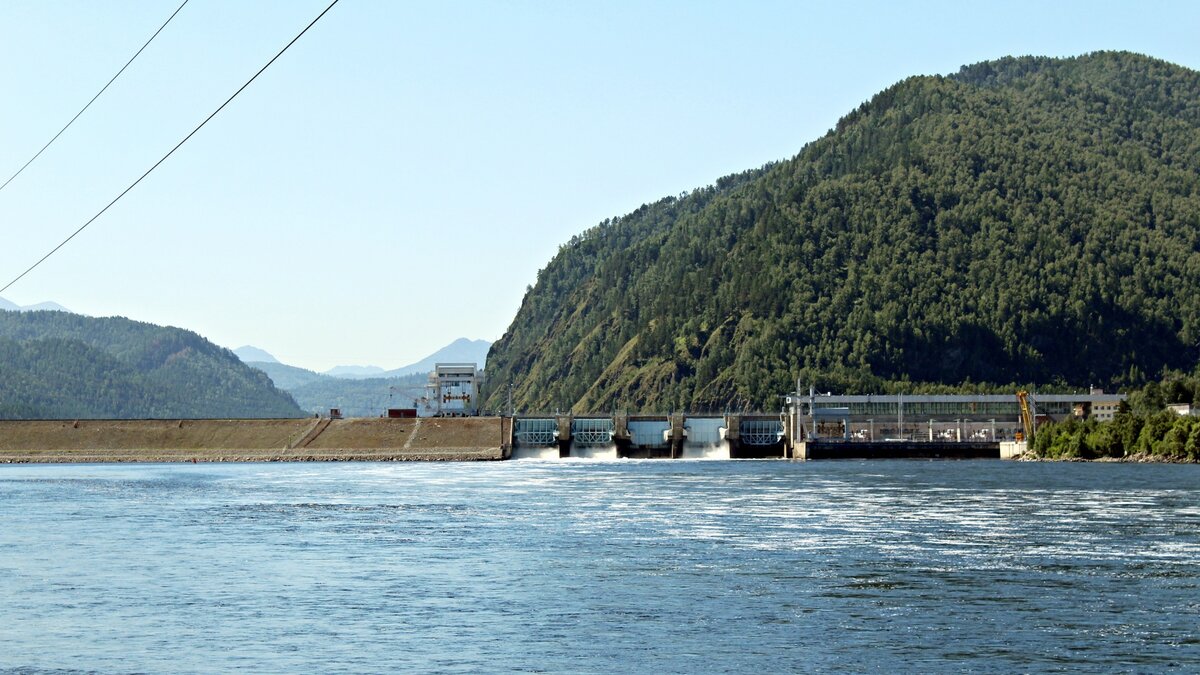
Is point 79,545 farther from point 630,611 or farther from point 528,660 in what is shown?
point 528,660

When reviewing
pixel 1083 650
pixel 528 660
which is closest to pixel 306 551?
pixel 528 660

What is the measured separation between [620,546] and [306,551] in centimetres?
1716

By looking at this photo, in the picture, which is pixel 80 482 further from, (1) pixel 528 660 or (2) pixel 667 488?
(1) pixel 528 660

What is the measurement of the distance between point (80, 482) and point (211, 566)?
363 feet

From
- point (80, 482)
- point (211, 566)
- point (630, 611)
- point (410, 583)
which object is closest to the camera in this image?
point (630, 611)

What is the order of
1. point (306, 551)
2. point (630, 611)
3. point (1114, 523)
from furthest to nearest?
point (1114, 523) → point (306, 551) → point (630, 611)

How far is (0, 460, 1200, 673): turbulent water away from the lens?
175 ft

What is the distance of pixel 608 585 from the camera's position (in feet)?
233

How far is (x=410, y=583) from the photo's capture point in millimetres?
72188

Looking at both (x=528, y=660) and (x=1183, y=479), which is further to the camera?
(x=1183, y=479)

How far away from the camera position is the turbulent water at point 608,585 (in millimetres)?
53375

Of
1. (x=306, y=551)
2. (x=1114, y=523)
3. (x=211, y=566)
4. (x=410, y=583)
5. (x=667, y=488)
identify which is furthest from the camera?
(x=667, y=488)

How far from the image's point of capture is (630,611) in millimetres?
63094

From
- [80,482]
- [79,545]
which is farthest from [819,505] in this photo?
[80,482]
